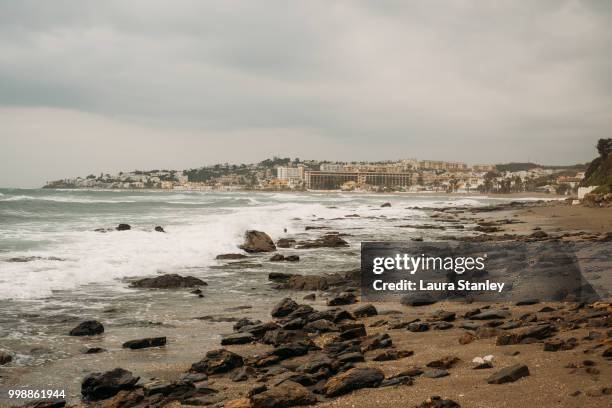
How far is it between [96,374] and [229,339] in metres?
2.26

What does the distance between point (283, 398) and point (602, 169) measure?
6617 cm

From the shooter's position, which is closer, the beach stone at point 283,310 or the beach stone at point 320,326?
the beach stone at point 320,326


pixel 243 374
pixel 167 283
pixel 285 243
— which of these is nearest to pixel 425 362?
pixel 243 374

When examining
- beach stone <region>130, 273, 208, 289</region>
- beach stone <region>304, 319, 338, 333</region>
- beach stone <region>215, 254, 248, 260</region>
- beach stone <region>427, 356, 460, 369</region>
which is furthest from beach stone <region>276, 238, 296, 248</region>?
beach stone <region>427, 356, 460, 369</region>

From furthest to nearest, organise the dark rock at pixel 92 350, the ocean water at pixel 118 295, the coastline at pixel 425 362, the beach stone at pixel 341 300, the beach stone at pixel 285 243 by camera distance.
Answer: the beach stone at pixel 285 243, the beach stone at pixel 341 300, the dark rock at pixel 92 350, the ocean water at pixel 118 295, the coastline at pixel 425 362

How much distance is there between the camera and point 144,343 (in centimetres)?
779

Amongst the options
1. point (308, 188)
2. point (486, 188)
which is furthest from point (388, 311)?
point (308, 188)

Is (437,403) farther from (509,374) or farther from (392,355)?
(392,355)

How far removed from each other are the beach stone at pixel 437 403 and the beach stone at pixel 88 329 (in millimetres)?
5906

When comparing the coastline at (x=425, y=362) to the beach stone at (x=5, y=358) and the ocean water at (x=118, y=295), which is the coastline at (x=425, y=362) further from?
the beach stone at (x=5, y=358)

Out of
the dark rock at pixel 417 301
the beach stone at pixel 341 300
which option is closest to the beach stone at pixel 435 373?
the dark rock at pixel 417 301

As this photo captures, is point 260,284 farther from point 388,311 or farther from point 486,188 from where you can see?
point 486,188

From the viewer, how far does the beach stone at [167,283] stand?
505 inches

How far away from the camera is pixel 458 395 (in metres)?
4.82
